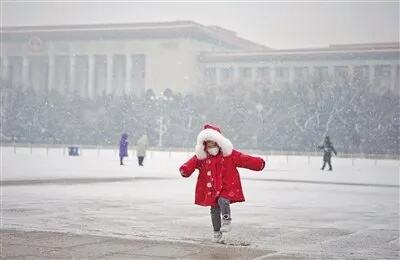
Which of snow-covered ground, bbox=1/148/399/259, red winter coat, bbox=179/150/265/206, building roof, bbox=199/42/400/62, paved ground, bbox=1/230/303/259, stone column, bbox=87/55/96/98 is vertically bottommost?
snow-covered ground, bbox=1/148/399/259

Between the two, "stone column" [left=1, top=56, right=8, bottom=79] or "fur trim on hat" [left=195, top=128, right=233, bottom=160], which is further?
"stone column" [left=1, top=56, right=8, bottom=79]

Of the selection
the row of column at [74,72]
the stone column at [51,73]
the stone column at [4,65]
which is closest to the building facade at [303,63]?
the row of column at [74,72]

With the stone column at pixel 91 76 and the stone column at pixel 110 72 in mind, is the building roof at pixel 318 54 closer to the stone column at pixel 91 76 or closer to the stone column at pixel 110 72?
the stone column at pixel 110 72

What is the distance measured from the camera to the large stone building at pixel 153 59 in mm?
108562

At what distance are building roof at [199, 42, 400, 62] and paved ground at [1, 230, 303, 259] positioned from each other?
327 ft

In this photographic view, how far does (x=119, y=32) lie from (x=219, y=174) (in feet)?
360

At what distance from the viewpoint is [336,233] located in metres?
10.5

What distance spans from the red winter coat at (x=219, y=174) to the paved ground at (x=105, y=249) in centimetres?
57

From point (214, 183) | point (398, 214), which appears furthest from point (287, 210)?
Answer: point (214, 183)

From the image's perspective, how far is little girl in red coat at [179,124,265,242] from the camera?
29.0 feet

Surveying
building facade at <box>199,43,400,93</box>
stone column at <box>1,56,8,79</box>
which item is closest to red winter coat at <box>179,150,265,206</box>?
building facade at <box>199,43,400,93</box>

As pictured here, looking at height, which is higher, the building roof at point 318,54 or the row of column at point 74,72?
the building roof at point 318,54

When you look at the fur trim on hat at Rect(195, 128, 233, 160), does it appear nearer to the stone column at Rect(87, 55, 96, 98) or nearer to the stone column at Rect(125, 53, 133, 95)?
the stone column at Rect(125, 53, 133, 95)

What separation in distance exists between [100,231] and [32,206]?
3649 millimetres
